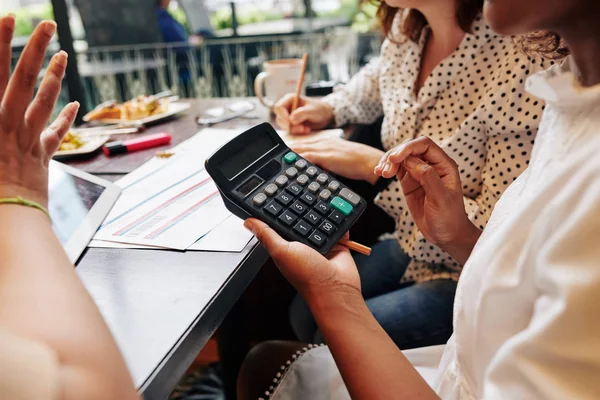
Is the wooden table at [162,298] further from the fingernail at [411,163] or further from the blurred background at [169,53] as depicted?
the blurred background at [169,53]

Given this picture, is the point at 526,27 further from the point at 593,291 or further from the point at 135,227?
the point at 135,227

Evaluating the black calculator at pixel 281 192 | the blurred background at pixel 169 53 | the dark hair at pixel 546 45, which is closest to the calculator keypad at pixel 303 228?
the black calculator at pixel 281 192

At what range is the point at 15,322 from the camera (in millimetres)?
379

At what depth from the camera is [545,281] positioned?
1.35ft

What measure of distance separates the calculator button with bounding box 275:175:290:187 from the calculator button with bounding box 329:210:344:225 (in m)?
0.07

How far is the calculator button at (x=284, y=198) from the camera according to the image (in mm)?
644

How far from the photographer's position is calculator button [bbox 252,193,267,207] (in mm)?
631

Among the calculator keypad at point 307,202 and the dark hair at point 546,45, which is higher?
the dark hair at point 546,45

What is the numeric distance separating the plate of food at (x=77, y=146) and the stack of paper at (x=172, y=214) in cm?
16

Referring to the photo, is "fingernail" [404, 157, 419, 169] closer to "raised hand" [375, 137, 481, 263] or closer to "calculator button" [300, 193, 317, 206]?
"raised hand" [375, 137, 481, 263]

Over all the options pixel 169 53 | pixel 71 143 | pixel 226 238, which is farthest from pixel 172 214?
→ pixel 169 53

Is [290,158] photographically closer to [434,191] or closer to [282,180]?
[282,180]

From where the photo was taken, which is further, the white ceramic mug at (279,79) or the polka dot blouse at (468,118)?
the white ceramic mug at (279,79)

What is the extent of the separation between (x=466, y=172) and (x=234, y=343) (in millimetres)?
575
